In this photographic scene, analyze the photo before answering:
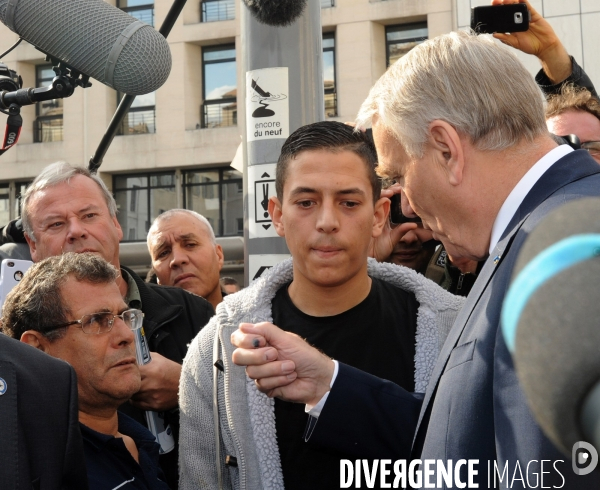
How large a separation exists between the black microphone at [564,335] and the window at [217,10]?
64.3ft

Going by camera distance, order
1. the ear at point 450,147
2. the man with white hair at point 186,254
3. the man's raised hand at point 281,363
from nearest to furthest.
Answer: the ear at point 450,147, the man's raised hand at point 281,363, the man with white hair at point 186,254

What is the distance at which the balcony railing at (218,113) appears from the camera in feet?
67.3

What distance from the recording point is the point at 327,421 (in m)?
2.44

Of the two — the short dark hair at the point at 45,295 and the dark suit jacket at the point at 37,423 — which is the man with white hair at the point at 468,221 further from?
the short dark hair at the point at 45,295

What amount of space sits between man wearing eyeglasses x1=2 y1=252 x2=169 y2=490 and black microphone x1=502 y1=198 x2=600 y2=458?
5.37 ft

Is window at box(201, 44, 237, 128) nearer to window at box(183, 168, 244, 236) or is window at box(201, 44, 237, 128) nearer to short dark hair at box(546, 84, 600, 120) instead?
window at box(183, 168, 244, 236)

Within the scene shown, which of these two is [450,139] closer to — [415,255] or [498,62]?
[498,62]

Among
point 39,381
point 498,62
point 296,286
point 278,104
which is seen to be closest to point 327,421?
point 296,286

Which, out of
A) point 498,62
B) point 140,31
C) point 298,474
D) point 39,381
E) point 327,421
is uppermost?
point 140,31

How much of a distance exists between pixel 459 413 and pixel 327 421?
73 cm

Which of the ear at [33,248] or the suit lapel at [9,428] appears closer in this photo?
the suit lapel at [9,428]

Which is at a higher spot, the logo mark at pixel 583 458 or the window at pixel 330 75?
the window at pixel 330 75

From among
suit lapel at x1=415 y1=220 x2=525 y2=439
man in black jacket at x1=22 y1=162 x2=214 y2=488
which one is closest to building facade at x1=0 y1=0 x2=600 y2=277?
man in black jacket at x1=22 y1=162 x2=214 y2=488

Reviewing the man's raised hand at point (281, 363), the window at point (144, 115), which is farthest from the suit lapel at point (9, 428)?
the window at point (144, 115)
